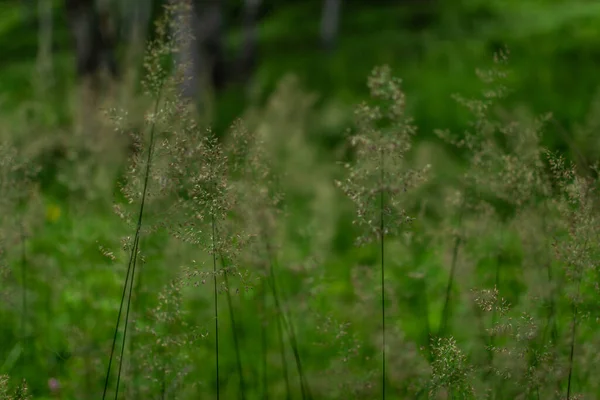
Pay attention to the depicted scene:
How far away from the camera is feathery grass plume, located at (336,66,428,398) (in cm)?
190

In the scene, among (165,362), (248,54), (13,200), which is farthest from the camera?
(248,54)

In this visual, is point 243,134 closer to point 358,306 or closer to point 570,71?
point 358,306

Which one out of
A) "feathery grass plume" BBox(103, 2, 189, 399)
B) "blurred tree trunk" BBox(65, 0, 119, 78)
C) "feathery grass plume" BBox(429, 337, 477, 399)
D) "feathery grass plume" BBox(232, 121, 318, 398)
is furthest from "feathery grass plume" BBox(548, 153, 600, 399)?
"blurred tree trunk" BBox(65, 0, 119, 78)

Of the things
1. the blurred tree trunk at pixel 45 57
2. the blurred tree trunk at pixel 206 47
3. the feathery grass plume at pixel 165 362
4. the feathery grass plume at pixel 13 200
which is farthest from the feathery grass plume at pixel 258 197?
the blurred tree trunk at pixel 206 47

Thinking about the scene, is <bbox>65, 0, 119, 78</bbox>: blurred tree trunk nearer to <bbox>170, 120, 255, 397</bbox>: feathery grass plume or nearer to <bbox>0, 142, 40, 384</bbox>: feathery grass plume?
<bbox>0, 142, 40, 384</bbox>: feathery grass plume

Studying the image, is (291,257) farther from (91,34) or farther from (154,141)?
(91,34)

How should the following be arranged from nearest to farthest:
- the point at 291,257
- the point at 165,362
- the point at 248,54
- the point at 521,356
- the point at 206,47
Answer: the point at 521,356, the point at 165,362, the point at 291,257, the point at 206,47, the point at 248,54

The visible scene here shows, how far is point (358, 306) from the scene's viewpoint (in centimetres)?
288

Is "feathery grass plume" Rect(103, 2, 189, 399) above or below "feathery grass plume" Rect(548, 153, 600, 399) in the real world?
above

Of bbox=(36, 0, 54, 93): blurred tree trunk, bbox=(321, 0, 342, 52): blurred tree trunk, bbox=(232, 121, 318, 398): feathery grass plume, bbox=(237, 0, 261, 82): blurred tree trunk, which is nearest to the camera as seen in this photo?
bbox=(232, 121, 318, 398): feathery grass plume

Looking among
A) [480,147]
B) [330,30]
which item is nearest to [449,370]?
[480,147]

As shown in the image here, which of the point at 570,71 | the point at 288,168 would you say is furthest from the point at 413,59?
the point at 288,168

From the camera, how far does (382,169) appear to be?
6.55 feet

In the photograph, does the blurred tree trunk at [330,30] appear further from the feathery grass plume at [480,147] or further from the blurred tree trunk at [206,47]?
the feathery grass plume at [480,147]
